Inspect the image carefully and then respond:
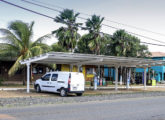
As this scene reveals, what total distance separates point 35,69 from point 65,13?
347 inches

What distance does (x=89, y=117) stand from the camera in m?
9.01

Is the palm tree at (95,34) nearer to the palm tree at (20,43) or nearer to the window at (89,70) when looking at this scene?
the window at (89,70)

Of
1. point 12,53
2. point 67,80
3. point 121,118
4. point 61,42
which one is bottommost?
point 121,118

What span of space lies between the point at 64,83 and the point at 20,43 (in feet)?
31.9

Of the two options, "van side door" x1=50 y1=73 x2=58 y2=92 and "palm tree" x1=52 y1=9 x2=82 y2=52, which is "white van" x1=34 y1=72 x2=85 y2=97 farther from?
"palm tree" x1=52 y1=9 x2=82 y2=52

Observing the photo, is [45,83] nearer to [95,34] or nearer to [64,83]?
[64,83]

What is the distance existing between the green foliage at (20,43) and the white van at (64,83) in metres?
6.43

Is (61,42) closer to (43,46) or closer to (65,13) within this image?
(65,13)

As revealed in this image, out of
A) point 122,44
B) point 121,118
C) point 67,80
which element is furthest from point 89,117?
point 122,44

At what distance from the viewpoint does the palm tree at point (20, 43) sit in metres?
23.5

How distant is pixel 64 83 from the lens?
55.5 ft

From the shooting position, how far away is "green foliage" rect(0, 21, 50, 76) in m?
23.5

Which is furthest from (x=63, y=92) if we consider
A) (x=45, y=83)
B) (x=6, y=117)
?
(x=6, y=117)

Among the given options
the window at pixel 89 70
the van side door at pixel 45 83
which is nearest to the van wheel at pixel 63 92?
Answer: the van side door at pixel 45 83
